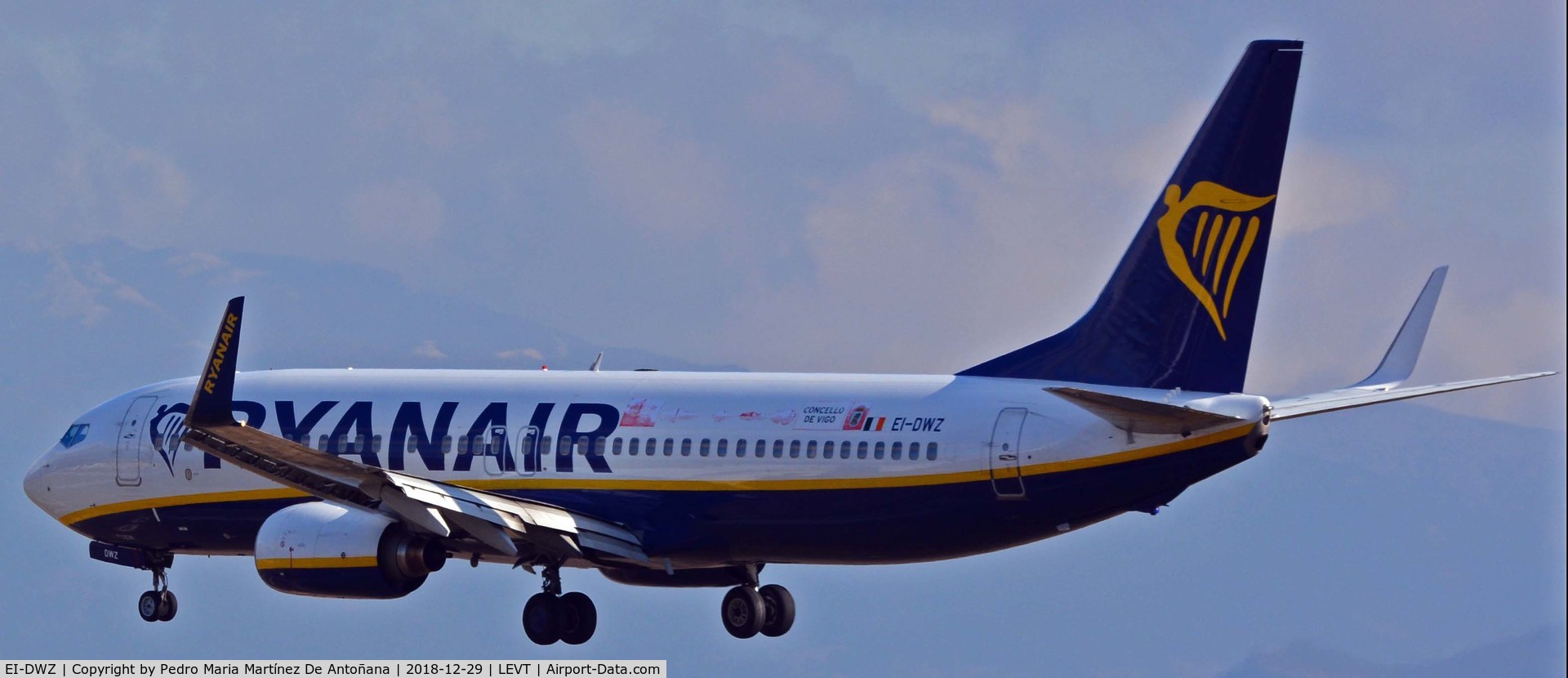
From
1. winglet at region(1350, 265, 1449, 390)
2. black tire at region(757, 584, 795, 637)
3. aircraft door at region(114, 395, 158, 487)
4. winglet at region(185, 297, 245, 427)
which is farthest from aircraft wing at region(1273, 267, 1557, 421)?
aircraft door at region(114, 395, 158, 487)

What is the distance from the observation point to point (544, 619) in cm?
3691

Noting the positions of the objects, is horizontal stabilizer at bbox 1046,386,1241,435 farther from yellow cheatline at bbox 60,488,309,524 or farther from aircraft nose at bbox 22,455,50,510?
aircraft nose at bbox 22,455,50,510

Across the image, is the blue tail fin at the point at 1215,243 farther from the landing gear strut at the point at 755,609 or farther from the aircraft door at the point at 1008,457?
the landing gear strut at the point at 755,609

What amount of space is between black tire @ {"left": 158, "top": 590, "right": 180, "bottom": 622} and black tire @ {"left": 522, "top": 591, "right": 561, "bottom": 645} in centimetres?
773

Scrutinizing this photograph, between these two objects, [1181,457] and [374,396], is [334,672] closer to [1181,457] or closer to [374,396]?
[374,396]

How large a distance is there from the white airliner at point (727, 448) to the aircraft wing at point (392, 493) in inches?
1.8

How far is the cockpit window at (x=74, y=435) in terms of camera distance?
40562 mm

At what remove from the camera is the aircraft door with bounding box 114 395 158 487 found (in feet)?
130

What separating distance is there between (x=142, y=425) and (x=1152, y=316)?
57.9ft

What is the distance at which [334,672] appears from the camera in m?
35.3

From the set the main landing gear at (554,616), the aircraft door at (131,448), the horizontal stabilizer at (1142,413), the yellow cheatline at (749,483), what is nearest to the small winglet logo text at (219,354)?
the yellow cheatline at (749,483)

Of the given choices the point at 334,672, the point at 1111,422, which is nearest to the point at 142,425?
the point at 334,672

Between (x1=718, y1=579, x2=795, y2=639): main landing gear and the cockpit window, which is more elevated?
the cockpit window

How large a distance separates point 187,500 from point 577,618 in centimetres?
710
